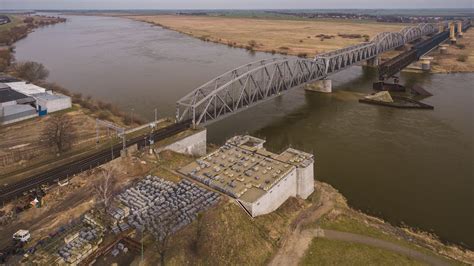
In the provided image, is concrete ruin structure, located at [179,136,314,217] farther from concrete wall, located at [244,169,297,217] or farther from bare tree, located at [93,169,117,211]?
bare tree, located at [93,169,117,211]

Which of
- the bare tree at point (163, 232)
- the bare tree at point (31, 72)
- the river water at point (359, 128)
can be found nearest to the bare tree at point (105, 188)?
the bare tree at point (163, 232)

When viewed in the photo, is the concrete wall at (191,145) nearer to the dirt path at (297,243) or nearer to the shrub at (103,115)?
the dirt path at (297,243)

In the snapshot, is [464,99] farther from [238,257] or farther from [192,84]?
[238,257]

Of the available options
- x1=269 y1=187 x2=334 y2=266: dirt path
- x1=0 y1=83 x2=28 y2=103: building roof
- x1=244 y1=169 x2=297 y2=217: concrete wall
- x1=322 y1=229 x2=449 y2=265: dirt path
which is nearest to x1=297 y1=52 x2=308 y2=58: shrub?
x1=0 y1=83 x2=28 y2=103: building roof

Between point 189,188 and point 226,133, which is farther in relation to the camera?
point 226,133

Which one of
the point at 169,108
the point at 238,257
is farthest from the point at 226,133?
the point at 238,257

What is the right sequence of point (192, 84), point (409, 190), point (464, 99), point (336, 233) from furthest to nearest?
point (192, 84)
point (464, 99)
point (409, 190)
point (336, 233)
